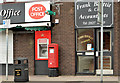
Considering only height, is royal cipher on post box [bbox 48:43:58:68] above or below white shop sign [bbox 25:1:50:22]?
below

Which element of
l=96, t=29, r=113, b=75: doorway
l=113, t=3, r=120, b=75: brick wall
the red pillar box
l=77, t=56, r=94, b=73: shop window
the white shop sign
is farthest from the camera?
the red pillar box

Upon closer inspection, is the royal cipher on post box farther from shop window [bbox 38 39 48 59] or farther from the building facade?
shop window [bbox 38 39 48 59]

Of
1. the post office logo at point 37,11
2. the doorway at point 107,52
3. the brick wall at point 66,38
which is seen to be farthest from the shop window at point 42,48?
the doorway at point 107,52

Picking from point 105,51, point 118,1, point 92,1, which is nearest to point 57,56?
point 105,51

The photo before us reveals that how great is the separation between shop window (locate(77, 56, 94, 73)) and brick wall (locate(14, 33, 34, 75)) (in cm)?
315

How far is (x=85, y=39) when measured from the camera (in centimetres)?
1490

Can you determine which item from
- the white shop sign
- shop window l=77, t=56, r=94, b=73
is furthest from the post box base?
the white shop sign

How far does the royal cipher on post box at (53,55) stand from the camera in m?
14.4

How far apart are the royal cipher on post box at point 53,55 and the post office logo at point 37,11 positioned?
2.23 m

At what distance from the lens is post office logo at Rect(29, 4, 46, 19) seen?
606 inches

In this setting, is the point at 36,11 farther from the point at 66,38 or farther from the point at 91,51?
the point at 91,51

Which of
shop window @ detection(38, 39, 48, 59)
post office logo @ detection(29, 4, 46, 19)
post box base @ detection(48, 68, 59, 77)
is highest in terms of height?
post office logo @ detection(29, 4, 46, 19)

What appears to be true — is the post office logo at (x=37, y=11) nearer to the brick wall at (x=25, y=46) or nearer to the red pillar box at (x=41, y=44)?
the red pillar box at (x=41, y=44)

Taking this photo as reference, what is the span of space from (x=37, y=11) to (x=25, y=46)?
8.04 feet
